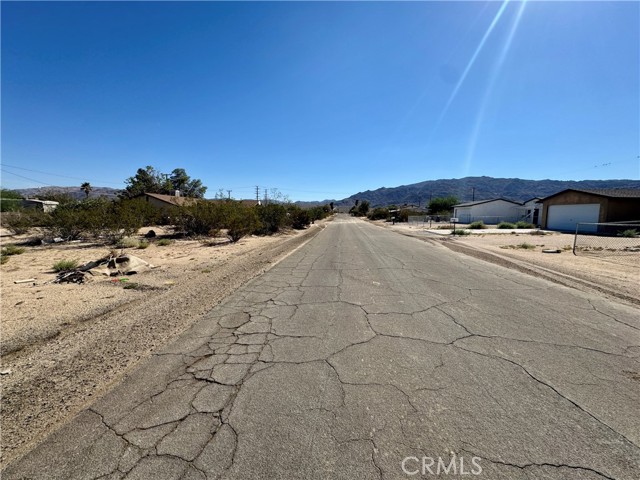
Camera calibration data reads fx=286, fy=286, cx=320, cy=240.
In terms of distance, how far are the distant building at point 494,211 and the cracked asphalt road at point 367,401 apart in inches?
2153

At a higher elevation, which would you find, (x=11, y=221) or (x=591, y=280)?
(x=11, y=221)

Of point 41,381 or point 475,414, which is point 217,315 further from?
point 475,414

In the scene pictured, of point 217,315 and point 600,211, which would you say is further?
point 600,211

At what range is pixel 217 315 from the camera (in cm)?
518

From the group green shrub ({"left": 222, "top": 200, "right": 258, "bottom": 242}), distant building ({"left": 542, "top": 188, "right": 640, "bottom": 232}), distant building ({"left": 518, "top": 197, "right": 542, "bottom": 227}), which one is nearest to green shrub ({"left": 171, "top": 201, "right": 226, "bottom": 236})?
green shrub ({"left": 222, "top": 200, "right": 258, "bottom": 242})

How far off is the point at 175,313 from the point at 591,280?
10.8 meters

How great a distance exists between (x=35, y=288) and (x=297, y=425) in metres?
8.60

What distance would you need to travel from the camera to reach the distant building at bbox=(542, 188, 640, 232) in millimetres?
25781

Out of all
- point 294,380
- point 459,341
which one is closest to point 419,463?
point 294,380

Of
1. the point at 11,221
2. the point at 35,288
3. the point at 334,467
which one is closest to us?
the point at 334,467

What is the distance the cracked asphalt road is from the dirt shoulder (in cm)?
33

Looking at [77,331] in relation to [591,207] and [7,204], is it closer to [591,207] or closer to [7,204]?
[591,207]

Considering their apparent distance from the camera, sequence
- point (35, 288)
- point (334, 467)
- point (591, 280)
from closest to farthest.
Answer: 1. point (334, 467)
2. point (35, 288)
3. point (591, 280)

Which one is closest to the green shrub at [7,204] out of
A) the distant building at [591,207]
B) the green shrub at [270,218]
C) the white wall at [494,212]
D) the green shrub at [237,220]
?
the green shrub at [270,218]
